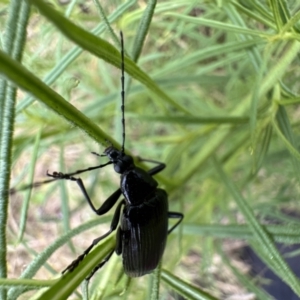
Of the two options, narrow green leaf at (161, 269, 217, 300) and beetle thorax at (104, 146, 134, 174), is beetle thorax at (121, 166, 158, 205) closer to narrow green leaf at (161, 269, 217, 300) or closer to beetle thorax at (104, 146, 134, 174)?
beetle thorax at (104, 146, 134, 174)

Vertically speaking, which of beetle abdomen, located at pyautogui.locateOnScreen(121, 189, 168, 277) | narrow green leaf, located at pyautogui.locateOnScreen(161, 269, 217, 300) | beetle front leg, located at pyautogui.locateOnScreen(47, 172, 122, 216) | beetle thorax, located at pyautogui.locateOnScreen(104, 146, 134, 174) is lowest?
narrow green leaf, located at pyautogui.locateOnScreen(161, 269, 217, 300)

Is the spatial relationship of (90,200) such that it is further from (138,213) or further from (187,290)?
(187,290)

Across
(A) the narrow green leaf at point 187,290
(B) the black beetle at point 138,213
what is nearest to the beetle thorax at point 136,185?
(B) the black beetle at point 138,213

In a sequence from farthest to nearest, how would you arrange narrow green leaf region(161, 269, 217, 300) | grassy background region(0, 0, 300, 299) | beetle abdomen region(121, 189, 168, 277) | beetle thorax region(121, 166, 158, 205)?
beetle thorax region(121, 166, 158, 205) < beetle abdomen region(121, 189, 168, 277) < narrow green leaf region(161, 269, 217, 300) < grassy background region(0, 0, 300, 299)

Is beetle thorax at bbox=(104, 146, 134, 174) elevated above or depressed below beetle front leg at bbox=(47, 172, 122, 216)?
above

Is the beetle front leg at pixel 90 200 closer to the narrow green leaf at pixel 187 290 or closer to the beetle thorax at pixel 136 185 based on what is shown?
the beetle thorax at pixel 136 185

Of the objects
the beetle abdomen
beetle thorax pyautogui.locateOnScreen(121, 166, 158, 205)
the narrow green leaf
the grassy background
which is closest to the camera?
the grassy background

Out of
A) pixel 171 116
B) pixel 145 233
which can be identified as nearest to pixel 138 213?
pixel 145 233

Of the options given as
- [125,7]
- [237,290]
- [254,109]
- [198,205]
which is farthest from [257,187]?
[125,7]

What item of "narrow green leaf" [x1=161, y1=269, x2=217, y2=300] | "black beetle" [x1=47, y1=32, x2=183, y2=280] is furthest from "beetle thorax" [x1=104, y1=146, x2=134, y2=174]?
"narrow green leaf" [x1=161, y1=269, x2=217, y2=300]
